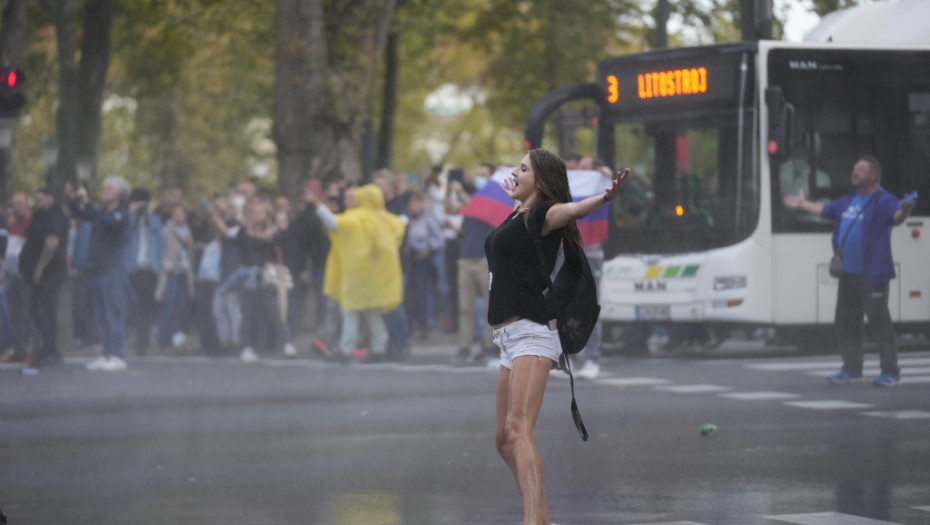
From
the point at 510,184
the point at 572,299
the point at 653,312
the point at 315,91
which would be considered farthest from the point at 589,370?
the point at 315,91

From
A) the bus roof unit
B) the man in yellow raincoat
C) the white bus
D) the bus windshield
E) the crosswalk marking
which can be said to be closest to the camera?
the crosswalk marking

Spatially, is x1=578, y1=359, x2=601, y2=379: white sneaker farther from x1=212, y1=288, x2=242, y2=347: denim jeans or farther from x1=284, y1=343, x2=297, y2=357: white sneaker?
x1=212, y1=288, x2=242, y2=347: denim jeans

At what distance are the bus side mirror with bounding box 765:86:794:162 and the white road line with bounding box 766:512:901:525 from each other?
933cm

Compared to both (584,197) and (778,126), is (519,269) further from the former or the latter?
(778,126)

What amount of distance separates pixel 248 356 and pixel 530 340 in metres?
12.1

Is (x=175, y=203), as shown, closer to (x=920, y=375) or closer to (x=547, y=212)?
(x=920, y=375)

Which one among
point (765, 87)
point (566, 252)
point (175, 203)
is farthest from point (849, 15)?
point (566, 252)

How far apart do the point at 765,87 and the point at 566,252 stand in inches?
421

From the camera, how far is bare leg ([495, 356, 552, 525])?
6844 millimetres

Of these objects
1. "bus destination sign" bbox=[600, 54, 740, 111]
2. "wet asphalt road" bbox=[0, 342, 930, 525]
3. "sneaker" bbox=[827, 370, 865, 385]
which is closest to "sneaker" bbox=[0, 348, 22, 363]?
"wet asphalt road" bbox=[0, 342, 930, 525]

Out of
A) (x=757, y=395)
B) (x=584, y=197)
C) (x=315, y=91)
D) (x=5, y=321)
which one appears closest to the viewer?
(x=757, y=395)

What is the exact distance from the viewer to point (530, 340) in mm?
7008

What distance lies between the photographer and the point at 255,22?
119 feet

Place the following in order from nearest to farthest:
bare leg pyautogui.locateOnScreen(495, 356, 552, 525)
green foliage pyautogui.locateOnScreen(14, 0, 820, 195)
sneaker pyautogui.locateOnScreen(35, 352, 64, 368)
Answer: bare leg pyautogui.locateOnScreen(495, 356, 552, 525), sneaker pyautogui.locateOnScreen(35, 352, 64, 368), green foliage pyautogui.locateOnScreen(14, 0, 820, 195)
